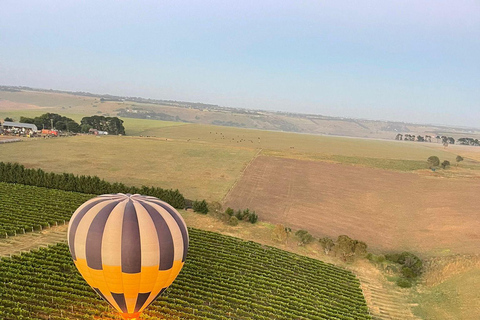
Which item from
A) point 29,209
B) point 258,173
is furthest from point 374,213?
point 29,209

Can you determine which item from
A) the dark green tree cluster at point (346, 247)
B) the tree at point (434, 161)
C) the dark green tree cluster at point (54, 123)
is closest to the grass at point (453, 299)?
the dark green tree cluster at point (346, 247)

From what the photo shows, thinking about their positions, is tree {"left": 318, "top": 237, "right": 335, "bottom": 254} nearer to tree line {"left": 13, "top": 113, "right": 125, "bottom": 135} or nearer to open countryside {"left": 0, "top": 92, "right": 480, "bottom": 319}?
open countryside {"left": 0, "top": 92, "right": 480, "bottom": 319}

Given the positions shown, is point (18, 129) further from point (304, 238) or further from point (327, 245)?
point (327, 245)

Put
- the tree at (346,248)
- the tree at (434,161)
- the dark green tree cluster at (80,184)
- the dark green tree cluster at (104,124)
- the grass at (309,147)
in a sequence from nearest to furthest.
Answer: the tree at (346,248) < the dark green tree cluster at (80,184) < the tree at (434,161) < the grass at (309,147) < the dark green tree cluster at (104,124)

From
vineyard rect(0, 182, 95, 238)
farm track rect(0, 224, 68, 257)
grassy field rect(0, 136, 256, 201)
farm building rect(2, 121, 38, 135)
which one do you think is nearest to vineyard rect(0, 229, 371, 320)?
farm track rect(0, 224, 68, 257)

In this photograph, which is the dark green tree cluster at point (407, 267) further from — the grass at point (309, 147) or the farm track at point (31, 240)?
the grass at point (309, 147)

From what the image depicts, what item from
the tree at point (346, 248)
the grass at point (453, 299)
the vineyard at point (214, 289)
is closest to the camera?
the vineyard at point (214, 289)

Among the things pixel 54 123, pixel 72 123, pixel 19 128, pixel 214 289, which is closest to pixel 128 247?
pixel 214 289
